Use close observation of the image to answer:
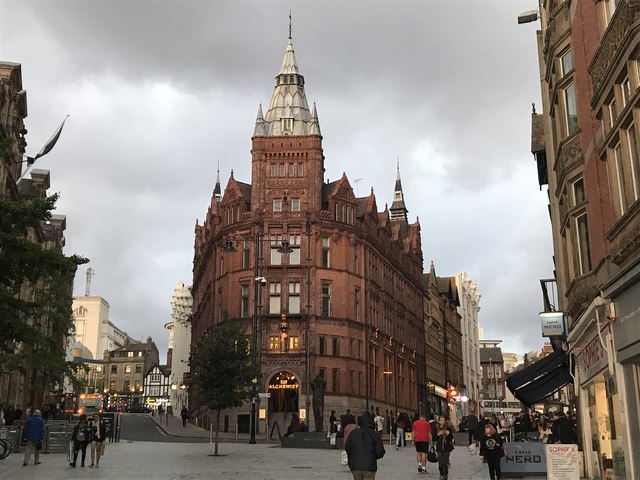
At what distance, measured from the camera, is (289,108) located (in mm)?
66062

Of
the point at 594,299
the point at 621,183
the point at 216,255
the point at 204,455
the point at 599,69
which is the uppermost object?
the point at 216,255

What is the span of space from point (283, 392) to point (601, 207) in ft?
142

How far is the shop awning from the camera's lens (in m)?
24.6

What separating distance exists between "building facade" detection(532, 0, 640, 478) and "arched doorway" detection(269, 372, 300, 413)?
3667 cm

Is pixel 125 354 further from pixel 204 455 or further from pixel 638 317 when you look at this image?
pixel 638 317

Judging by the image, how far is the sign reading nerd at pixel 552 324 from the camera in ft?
80.3

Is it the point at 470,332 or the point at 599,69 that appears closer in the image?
the point at 599,69

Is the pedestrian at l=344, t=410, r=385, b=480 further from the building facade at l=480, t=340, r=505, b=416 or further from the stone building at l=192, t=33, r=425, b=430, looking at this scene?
the building facade at l=480, t=340, r=505, b=416

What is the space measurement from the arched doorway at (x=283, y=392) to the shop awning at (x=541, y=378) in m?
33.4

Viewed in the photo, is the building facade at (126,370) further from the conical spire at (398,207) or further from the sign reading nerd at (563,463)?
the sign reading nerd at (563,463)

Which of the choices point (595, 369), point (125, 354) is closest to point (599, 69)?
point (595, 369)

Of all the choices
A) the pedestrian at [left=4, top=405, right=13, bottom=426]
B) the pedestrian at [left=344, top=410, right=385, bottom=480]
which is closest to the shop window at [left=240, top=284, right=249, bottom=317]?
the pedestrian at [left=4, top=405, right=13, bottom=426]

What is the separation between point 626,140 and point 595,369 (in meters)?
6.33

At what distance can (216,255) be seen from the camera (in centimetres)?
6506
